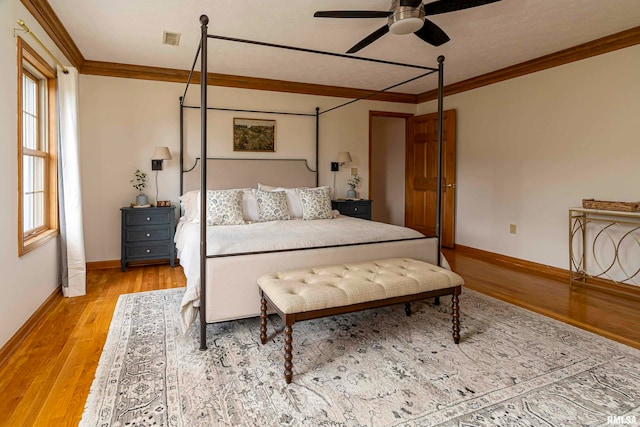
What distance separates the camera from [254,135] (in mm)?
5055

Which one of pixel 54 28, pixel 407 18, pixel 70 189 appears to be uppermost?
pixel 54 28

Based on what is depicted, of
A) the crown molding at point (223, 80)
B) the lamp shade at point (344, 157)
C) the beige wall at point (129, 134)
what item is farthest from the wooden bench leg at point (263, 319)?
the lamp shade at point (344, 157)

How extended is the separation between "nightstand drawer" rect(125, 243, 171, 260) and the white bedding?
1265 mm

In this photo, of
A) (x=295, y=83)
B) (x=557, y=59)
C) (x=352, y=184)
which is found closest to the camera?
(x=557, y=59)

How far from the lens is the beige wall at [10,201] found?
229 centimetres

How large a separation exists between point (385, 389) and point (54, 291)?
10.0 feet

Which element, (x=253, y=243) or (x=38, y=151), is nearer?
(x=253, y=243)

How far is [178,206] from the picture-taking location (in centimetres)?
467

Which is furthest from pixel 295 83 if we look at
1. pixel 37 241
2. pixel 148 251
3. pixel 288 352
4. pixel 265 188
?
pixel 288 352

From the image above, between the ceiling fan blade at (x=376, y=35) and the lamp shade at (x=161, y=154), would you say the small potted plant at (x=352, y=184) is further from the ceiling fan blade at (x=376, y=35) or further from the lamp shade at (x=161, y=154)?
the ceiling fan blade at (x=376, y=35)

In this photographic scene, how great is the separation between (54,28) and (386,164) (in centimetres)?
533

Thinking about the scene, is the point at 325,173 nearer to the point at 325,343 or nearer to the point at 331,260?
the point at 331,260

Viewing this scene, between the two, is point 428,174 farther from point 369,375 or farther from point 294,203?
point 369,375

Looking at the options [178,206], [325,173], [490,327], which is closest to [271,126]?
[325,173]
